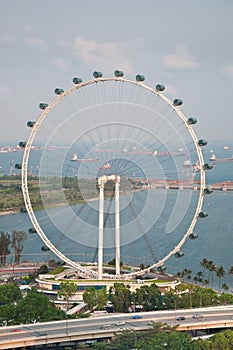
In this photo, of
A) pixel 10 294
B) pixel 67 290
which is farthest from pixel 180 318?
pixel 10 294

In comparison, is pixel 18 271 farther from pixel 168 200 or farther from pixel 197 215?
pixel 168 200

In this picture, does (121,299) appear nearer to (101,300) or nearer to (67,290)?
(101,300)

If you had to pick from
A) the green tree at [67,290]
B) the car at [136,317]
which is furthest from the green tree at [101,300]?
the car at [136,317]

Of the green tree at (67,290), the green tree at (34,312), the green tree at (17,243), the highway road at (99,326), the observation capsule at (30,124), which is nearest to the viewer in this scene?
the highway road at (99,326)

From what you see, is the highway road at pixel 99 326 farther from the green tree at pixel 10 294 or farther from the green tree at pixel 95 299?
the green tree at pixel 10 294

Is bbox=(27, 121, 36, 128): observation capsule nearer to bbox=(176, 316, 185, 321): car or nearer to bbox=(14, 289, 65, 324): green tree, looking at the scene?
bbox=(14, 289, 65, 324): green tree

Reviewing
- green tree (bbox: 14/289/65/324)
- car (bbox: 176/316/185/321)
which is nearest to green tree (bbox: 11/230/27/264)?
green tree (bbox: 14/289/65/324)
